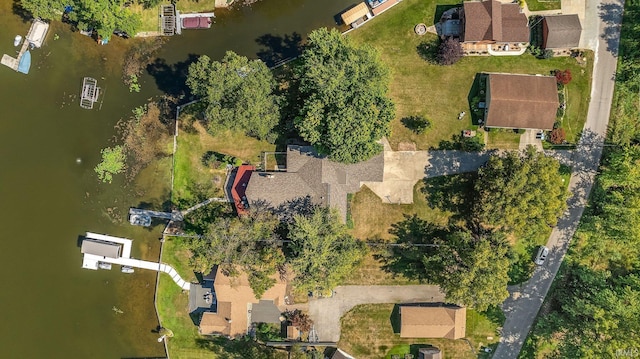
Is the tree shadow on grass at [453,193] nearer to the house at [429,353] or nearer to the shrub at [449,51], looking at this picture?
the shrub at [449,51]

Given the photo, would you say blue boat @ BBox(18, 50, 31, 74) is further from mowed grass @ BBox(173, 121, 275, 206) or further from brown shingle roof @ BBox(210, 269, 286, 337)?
brown shingle roof @ BBox(210, 269, 286, 337)

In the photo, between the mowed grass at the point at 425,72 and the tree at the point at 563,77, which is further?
the mowed grass at the point at 425,72

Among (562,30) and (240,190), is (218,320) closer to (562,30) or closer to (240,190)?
(240,190)

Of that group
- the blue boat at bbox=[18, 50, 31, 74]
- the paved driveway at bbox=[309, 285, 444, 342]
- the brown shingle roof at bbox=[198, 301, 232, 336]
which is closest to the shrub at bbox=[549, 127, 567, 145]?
the paved driveway at bbox=[309, 285, 444, 342]

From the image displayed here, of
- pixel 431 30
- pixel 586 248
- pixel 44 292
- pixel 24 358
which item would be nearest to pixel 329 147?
pixel 431 30

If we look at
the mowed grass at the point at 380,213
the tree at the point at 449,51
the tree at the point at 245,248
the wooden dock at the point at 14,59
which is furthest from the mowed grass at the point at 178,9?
the mowed grass at the point at 380,213

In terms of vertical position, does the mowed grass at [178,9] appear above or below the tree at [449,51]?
above
